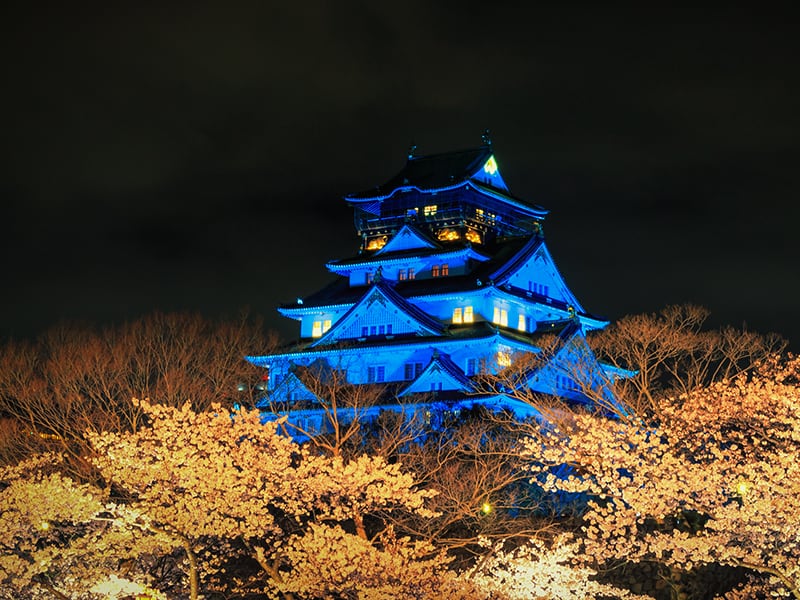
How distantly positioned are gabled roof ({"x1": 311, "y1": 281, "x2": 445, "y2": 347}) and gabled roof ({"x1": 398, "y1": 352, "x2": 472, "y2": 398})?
3.13 meters

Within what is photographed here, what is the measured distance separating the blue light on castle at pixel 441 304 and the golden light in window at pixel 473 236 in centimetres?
9

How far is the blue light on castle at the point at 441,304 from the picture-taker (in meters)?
61.5

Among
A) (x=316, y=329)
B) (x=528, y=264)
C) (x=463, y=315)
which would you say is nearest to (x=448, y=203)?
(x=528, y=264)

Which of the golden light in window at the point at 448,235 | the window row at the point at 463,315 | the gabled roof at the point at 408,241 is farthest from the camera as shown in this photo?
the golden light in window at the point at 448,235

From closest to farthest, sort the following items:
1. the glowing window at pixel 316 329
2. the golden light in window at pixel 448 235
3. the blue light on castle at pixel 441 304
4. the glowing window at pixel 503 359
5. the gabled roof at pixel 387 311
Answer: the blue light on castle at pixel 441 304, the glowing window at pixel 503 359, the gabled roof at pixel 387 311, the golden light in window at pixel 448 235, the glowing window at pixel 316 329

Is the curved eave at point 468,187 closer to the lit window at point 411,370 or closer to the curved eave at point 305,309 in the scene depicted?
the curved eave at point 305,309

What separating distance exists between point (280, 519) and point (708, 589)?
1466cm

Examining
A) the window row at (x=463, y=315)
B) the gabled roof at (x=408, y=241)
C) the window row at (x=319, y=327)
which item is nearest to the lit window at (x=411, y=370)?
the window row at (x=463, y=315)

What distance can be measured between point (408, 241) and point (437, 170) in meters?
6.31

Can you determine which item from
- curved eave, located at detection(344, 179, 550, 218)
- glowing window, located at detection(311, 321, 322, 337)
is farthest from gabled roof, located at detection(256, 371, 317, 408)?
curved eave, located at detection(344, 179, 550, 218)

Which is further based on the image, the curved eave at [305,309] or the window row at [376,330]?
the curved eave at [305,309]

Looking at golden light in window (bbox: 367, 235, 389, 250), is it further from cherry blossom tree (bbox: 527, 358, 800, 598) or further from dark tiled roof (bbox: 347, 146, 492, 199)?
cherry blossom tree (bbox: 527, 358, 800, 598)

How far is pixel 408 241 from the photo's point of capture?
69.2 m

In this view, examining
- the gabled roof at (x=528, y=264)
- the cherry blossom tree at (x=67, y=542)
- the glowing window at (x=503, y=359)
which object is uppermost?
the gabled roof at (x=528, y=264)
